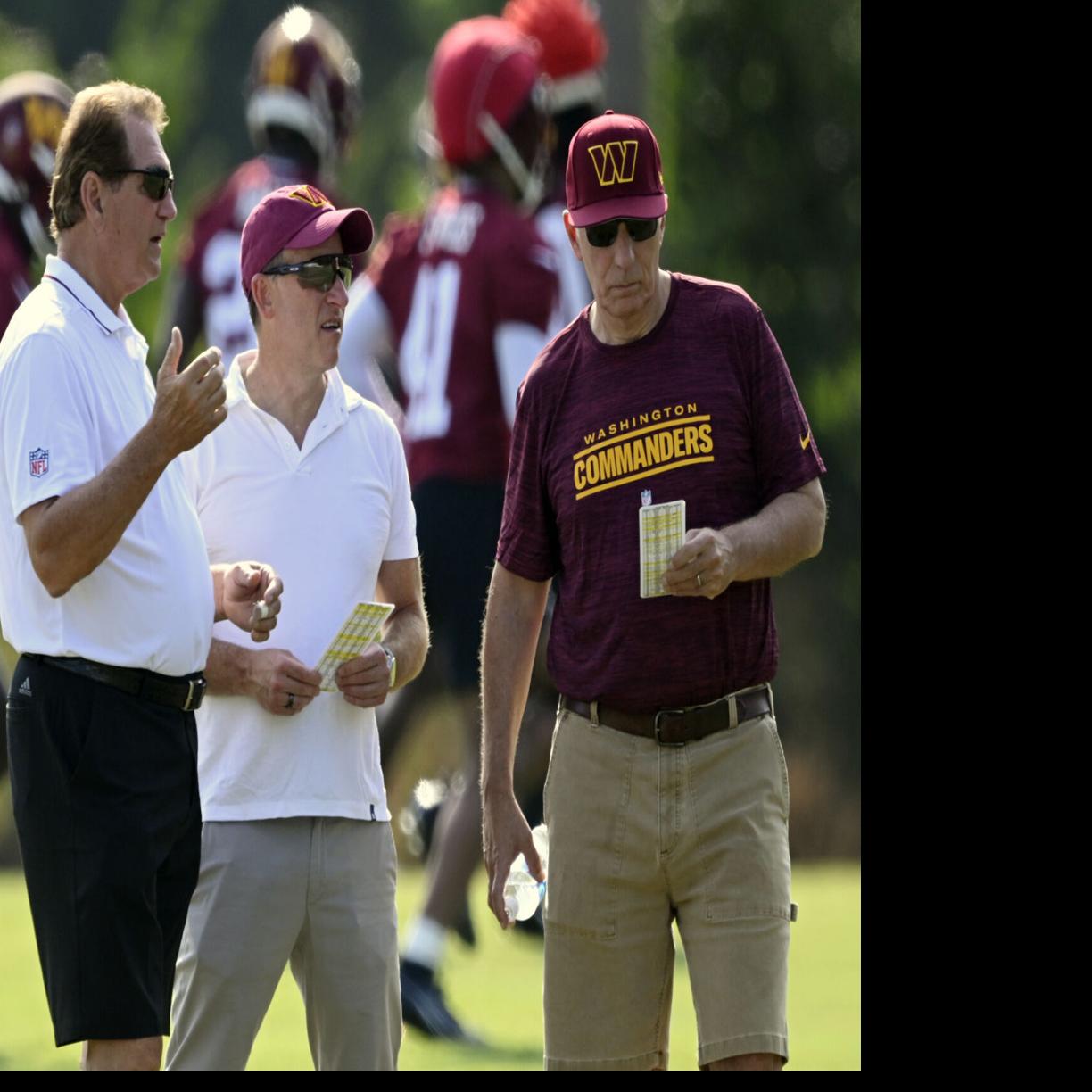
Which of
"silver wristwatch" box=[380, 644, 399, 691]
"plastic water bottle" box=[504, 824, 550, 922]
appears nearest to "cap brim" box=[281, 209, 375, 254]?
"silver wristwatch" box=[380, 644, 399, 691]

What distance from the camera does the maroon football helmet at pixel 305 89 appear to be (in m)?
8.73

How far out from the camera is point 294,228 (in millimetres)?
4961

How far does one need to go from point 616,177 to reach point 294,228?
0.80m

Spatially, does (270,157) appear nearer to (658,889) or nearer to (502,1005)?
(502,1005)

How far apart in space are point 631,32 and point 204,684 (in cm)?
1013

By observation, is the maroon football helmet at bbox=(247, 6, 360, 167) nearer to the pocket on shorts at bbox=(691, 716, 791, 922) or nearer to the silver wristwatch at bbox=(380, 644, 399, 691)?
the silver wristwatch at bbox=(380, 644, 399, 691)

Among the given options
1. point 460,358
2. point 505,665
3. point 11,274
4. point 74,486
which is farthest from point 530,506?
point 11,274

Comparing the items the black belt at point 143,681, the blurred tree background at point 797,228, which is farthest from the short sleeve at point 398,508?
the blurred tree background at point 797,228

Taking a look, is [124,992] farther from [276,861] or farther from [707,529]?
[707,529]

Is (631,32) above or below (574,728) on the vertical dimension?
above

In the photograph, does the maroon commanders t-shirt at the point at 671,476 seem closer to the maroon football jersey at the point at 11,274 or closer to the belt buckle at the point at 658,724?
the belt buckle at the point at 658,724

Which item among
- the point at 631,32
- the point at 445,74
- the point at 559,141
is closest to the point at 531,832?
the point at 445,74
